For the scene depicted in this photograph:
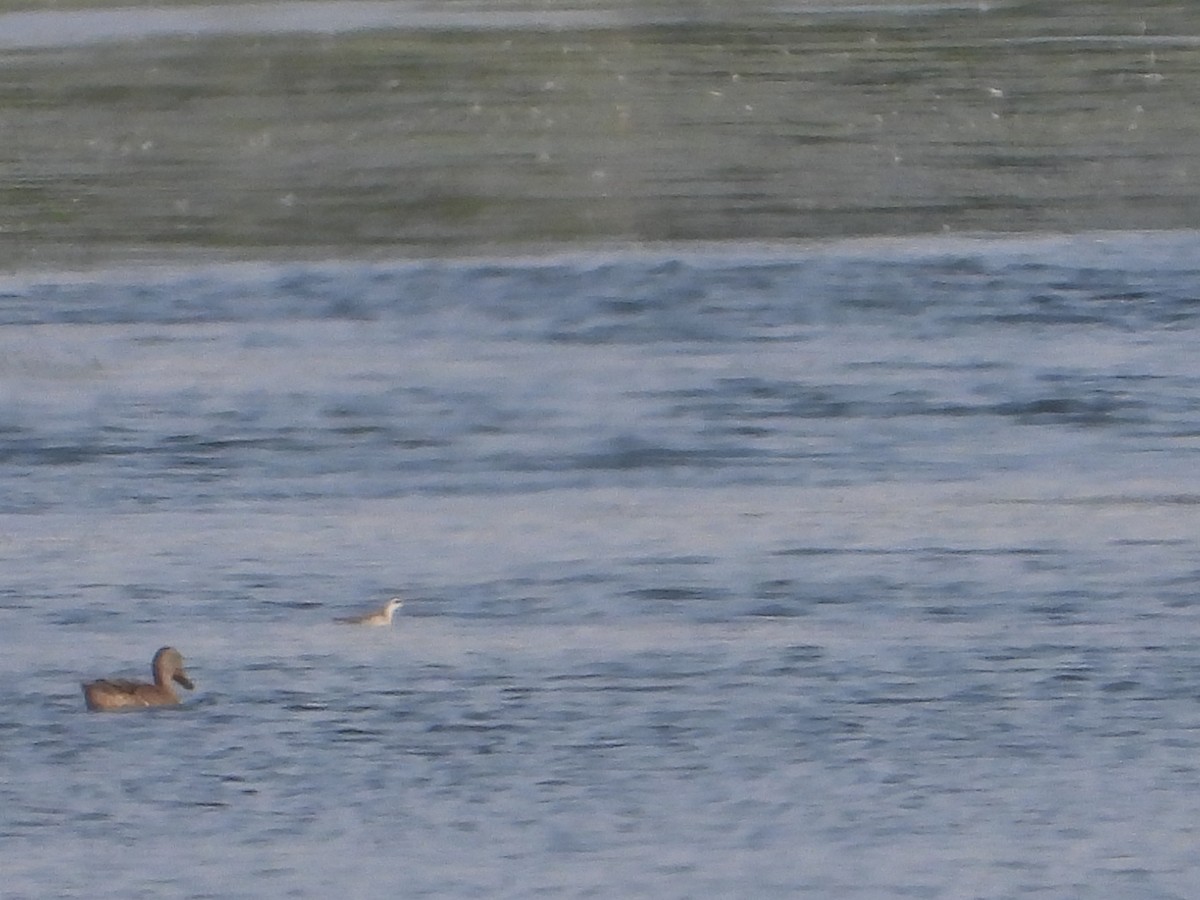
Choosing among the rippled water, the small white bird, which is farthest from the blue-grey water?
→ the rippled water

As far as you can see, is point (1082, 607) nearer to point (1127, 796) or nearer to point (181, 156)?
point (1127, 796)

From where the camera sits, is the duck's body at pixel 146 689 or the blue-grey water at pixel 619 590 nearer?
the blue-grey water at pixel 619 590

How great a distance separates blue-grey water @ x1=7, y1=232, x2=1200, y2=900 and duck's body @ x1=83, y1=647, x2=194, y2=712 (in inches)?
2.1

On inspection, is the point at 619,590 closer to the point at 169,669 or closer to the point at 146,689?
the point at 169,669

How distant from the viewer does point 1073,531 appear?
9.80 m

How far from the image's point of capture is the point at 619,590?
928cm

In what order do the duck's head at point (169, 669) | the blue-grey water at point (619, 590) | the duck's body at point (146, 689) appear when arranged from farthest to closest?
the duck's head at point (169, 669) → the duck's body at point (146, 689) → the blue-grey water at point (619, 590)

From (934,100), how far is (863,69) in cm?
82

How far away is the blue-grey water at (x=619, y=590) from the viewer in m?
7.34

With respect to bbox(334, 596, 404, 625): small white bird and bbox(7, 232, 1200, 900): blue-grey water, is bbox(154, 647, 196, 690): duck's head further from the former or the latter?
bbox(334, 596, 404, 625): small white bird

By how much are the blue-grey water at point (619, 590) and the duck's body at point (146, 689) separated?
5cm

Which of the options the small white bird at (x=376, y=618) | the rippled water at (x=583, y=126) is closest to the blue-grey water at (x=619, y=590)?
the small white bird at (x=376, y=618)

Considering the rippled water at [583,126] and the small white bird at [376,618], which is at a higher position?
the rippled water at [583,126]

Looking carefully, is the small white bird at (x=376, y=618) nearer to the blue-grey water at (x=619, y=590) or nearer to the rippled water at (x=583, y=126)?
the blue-grey water at (x=619, y=590)
